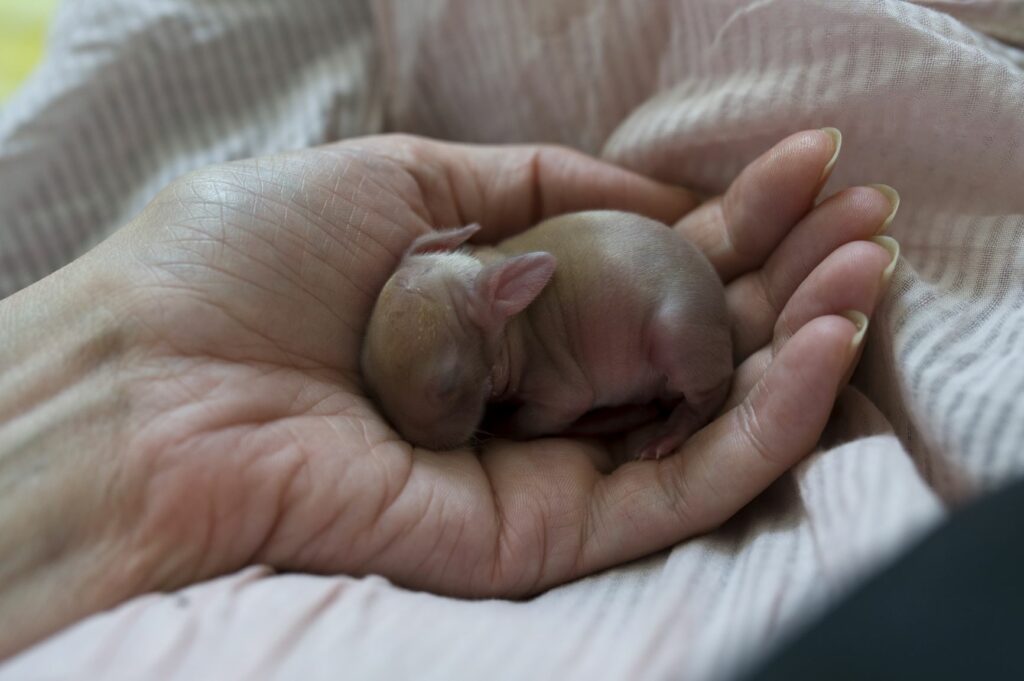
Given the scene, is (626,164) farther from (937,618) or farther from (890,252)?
(937,618)

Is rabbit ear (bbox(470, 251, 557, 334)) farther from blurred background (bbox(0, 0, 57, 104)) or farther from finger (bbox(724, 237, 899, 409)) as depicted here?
blurred background (bbox(0, 0, 57, 104))

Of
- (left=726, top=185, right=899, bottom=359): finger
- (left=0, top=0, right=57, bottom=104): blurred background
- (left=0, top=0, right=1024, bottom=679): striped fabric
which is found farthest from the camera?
(left=0, top=0, right=57, bottom=104): blurred background

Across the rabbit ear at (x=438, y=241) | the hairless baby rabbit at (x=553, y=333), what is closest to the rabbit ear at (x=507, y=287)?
the hairless baby rabbit at (x=553, y=333)

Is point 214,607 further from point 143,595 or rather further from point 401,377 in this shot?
point 401,377

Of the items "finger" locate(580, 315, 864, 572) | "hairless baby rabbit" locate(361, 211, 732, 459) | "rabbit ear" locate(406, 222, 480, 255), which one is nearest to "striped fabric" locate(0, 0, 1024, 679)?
"finger" locate(580, 315, 864, 572)

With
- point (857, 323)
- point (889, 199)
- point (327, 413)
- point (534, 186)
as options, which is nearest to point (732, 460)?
point (857, 323)

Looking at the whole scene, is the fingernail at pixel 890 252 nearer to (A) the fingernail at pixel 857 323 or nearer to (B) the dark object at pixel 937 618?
(A) the fingernail at pixel 857 323
